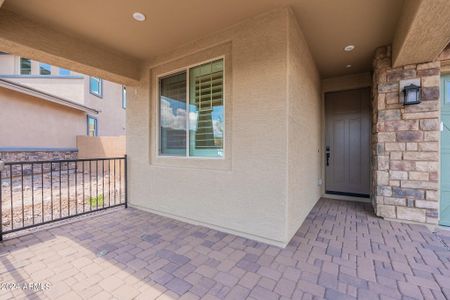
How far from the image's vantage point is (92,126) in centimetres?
1052

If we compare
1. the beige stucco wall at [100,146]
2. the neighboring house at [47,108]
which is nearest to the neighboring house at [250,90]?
the beige stucco wall at [100,146]

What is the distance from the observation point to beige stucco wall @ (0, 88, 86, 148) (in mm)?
6902

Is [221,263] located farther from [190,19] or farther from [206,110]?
[190,19]

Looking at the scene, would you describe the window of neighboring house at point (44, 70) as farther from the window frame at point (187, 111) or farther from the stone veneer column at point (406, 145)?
the stone veneer column at point (406, 145)

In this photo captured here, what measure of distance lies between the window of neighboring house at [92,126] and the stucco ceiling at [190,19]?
8357 mm

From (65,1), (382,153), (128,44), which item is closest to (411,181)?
(382,153)

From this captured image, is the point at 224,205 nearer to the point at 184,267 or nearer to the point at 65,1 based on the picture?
the point at 184,267

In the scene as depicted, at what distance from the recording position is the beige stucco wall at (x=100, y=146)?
8609 mm

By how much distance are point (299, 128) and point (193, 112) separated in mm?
1573

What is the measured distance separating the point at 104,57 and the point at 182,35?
135 centimetres

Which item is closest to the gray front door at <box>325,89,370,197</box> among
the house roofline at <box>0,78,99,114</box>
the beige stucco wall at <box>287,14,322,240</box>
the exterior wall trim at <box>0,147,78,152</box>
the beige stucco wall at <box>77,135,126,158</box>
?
the beige stucco wall at <box>287,14,322,240</box>

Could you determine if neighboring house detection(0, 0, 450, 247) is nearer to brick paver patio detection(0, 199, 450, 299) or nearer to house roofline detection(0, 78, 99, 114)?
brick paver patio detection(0, 199, 450, 299)

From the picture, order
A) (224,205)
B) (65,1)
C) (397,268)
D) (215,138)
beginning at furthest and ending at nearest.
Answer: (215,138), (224,205), (65,1), (397,268)

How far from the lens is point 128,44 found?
3.20 meters
